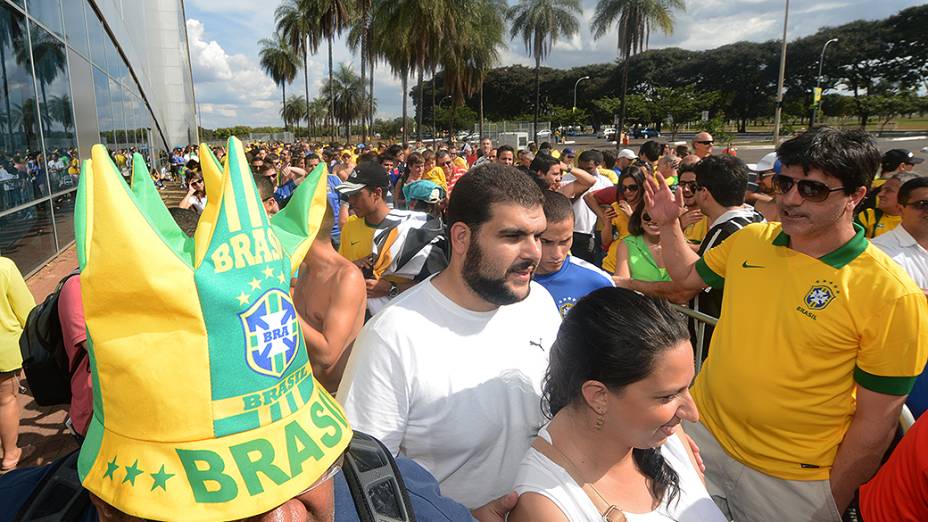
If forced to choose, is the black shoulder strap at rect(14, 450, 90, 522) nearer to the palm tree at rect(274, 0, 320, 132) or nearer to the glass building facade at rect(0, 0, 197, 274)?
the glass building facade at rect(0, 0, 197, 274)

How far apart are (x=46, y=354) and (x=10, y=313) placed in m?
1.96

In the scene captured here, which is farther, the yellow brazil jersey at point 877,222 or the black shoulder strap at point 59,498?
the yellow brazil jersey at point 877,222

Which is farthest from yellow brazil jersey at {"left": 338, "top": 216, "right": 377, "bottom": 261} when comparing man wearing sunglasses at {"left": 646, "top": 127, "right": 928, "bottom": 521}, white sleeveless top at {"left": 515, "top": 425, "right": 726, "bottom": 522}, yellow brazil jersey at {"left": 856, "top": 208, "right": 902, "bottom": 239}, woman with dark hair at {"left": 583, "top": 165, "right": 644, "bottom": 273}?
yellow brazil jersey at {"left": 856, "top": 208, "right": 902, "bottom": 239}

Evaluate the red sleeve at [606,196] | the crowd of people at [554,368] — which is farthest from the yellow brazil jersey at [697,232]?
the crowd of people at [554,368]

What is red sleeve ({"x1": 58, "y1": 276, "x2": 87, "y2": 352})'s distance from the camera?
2.28 m

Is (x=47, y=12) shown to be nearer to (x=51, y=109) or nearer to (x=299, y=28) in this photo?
(x=51, y=109)

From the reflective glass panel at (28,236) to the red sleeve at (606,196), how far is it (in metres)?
8.88

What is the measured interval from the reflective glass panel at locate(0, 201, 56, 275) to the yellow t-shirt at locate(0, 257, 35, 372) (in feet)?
19.8

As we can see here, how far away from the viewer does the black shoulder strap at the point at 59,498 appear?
1074mm

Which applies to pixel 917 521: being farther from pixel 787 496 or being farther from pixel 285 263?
pixel 285 263

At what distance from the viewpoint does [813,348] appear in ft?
7.62

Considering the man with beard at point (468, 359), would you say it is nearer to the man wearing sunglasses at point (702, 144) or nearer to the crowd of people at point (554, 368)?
the crowd of people at point (554, 368)

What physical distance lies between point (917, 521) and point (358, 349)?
186 centimetres

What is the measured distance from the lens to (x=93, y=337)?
37.0 inches
